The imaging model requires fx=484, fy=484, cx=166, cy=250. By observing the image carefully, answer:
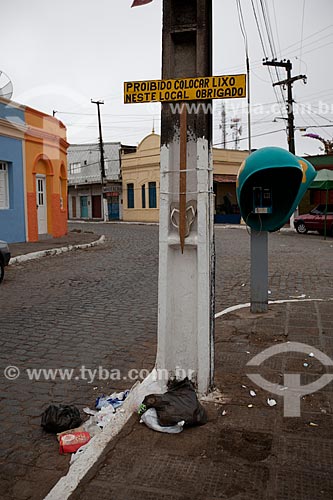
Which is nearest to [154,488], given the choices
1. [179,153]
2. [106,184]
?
[179,153]

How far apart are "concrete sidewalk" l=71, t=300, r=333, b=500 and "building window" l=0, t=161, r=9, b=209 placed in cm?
1414

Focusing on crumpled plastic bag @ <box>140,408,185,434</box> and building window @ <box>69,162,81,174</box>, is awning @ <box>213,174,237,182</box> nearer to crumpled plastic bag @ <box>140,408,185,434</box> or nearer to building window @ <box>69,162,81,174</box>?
building window @ <box>69,162,81,174</box>

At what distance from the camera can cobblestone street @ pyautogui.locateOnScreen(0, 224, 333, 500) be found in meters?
3.58

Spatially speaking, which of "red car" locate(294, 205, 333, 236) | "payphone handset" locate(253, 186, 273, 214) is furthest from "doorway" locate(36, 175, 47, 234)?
"payphone handset" locate(253, 186, 273, 214)

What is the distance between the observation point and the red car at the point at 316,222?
76.2 ft

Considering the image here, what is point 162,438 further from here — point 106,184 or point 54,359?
point 106,184

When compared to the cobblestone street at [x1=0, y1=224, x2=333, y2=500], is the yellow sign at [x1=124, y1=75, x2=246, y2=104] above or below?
Result: above

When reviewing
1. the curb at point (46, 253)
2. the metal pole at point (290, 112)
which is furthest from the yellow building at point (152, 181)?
the curb at point (46, 253)

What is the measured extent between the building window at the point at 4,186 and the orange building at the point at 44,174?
97 cm

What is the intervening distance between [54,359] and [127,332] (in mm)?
1306

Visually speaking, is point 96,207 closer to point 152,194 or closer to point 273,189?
point 152,194

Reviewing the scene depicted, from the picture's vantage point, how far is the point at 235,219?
37094 mm

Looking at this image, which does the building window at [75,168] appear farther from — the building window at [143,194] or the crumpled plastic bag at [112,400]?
the crumpled plastic bag at [112,400]

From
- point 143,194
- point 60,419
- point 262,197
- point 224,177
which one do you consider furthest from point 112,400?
point 143,194
